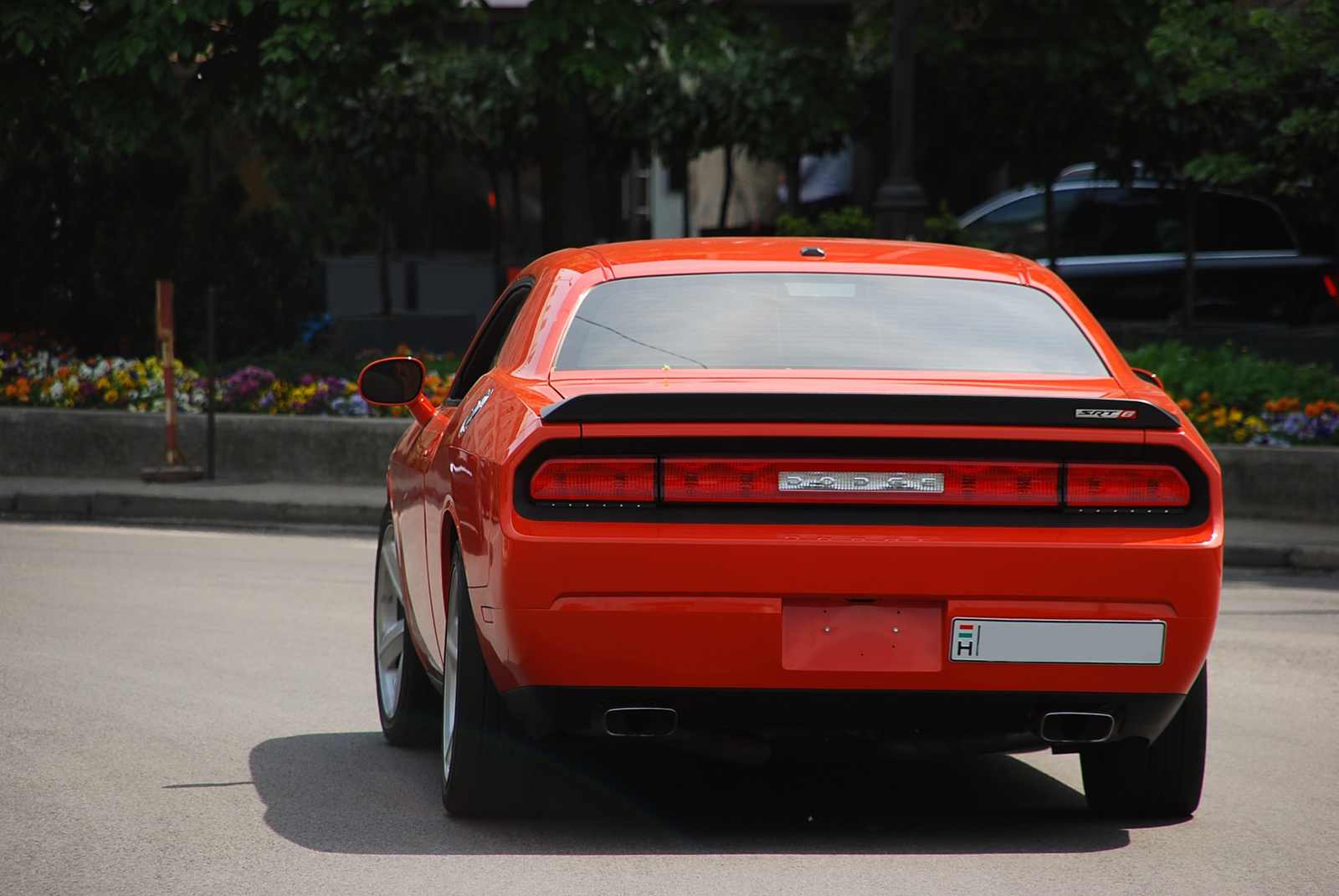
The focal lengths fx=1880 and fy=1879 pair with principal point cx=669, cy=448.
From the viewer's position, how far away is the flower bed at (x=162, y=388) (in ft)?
47.2

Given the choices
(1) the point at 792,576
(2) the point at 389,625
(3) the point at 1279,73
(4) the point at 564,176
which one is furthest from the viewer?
(4) the point at 564,176

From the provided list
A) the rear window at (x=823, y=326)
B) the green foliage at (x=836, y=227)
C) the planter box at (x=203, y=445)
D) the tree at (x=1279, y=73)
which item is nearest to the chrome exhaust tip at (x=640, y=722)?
the rear window at (x=823, y=326)

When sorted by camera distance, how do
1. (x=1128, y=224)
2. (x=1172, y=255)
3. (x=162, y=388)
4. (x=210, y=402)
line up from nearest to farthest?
(x=210, y=402) → (x=162, y=388) → (x=1172, y=255) → (x=1128, y=224)

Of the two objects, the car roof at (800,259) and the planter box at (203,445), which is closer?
the car roof at (800,259)

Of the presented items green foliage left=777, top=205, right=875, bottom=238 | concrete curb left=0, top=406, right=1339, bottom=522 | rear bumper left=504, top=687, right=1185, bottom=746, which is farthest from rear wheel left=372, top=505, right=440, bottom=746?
green foliage left=777, top=205, right=875, bottom=238

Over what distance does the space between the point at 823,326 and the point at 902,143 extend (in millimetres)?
10565

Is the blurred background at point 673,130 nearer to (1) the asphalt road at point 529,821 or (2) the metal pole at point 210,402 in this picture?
(2) the metal pole at point 210,402

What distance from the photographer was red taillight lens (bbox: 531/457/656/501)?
4.41m

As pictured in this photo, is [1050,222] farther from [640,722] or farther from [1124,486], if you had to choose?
[640,722]

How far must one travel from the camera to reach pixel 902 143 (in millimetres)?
15242

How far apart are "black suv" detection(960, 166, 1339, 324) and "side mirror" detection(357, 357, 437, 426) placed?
14.4 meters

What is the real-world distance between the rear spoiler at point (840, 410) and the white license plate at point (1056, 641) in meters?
0.47

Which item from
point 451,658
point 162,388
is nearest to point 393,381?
point 451,658

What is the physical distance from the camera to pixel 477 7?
16.6 metres
